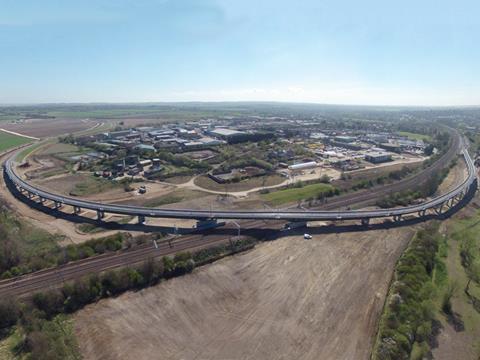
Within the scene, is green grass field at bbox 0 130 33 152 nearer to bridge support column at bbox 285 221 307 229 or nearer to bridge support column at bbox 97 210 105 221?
bridge support column at bbox 97 210 105 221

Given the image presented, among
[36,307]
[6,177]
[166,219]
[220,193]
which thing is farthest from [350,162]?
[6,177]

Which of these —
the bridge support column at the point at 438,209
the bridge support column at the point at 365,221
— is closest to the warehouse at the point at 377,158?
the bridge support column at the point at 438,209

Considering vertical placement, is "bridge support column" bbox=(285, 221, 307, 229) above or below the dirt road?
above

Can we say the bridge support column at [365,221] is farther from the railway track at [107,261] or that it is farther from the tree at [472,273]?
the tree at [472,273]

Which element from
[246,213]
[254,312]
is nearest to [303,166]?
[246,213]

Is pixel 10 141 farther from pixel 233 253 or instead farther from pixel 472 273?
pixel 472 273

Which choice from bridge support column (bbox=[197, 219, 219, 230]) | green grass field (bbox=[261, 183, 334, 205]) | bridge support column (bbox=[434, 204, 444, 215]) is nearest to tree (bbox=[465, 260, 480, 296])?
bridge support column (bbox=[434, 204, 444, 215])

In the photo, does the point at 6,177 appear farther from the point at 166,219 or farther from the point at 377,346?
the point at 377,346
